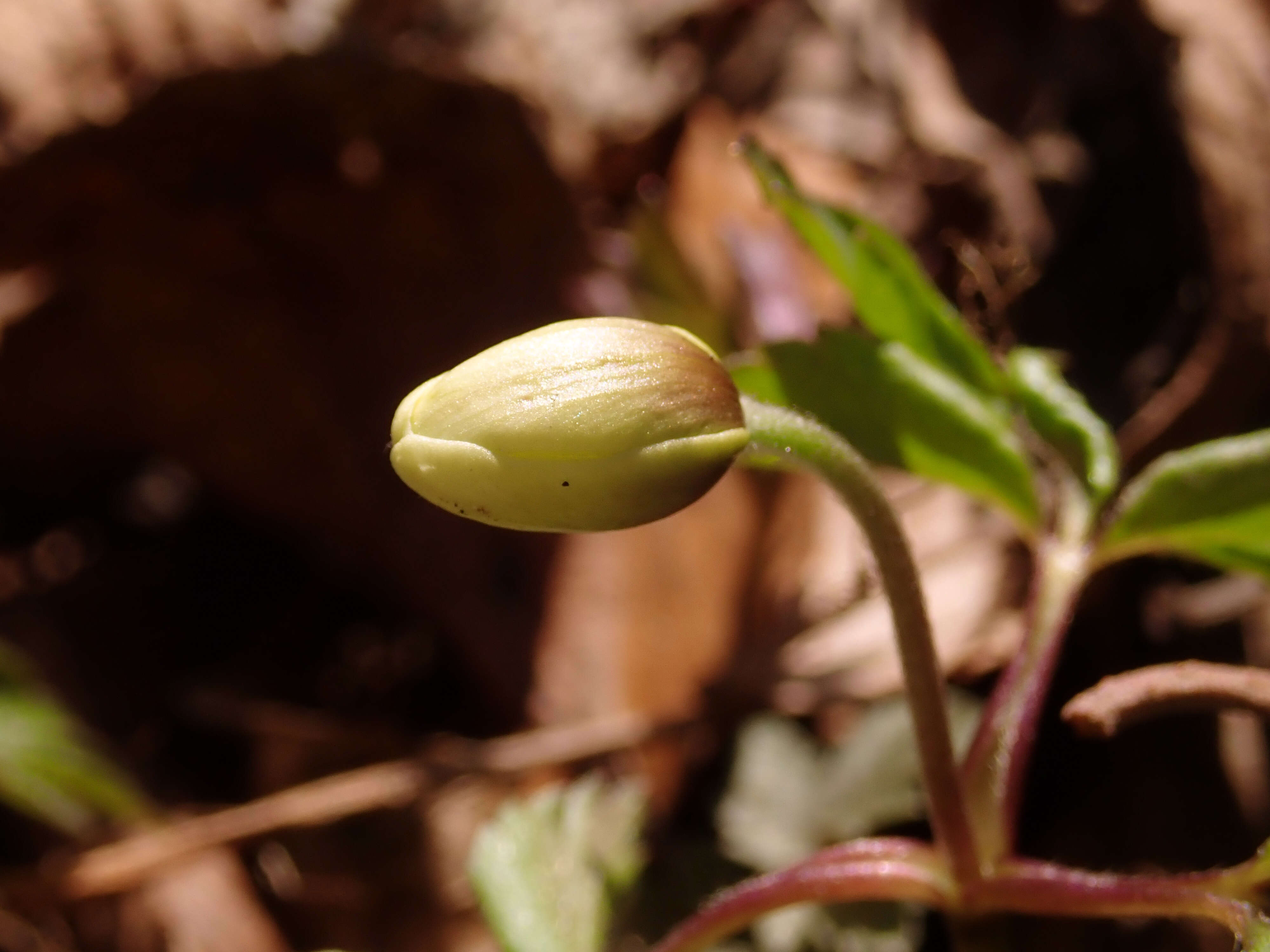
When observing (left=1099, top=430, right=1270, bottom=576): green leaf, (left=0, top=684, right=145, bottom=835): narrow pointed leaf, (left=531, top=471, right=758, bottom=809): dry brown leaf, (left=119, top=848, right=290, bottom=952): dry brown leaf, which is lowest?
(left=119, top=848, right=290, bottom=952): dry brown leaf

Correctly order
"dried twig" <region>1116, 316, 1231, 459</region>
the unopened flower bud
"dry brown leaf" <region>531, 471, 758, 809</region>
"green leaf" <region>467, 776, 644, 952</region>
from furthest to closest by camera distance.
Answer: "dry brown leaf" <region>531, 471, 758, 809</region>, "dried twig" <region>1116, 316, 1231, 459</region>, "green leaf" <region>467, 776, 644, 952</region>, the unopened flower bud

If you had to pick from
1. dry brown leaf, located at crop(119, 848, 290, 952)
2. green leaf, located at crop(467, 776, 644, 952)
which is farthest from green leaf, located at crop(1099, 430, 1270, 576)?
dry brown leaf, located at crop(119, 848, 290, 952)

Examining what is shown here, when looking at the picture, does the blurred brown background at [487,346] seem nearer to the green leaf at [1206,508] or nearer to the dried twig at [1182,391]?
the dried twig at [1182,391]

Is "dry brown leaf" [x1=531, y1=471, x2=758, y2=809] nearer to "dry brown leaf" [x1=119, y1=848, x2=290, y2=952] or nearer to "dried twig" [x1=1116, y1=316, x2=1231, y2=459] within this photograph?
"dry brown leaf" [x1=119, y1=848, x2=290, y2=952]

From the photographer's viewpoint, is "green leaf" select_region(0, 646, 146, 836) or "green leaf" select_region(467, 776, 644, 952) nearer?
"green leaf" select_region(467, 776, 644, 952)

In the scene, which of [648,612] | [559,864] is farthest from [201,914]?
[648,612]

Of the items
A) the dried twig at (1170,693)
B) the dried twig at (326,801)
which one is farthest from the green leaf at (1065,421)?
the dried twig at (326,801)
